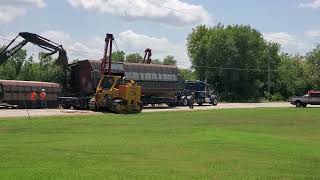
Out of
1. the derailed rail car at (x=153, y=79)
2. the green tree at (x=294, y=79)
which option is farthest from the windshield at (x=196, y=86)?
the green tree at (x=294, y=79)

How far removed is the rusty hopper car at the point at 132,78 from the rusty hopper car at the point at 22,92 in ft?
5.46

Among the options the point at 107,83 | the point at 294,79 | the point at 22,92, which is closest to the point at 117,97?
the point at 107,83

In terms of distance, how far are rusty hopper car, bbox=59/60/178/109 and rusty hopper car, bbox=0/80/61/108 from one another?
1.66 meters

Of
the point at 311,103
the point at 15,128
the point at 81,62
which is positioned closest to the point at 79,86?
the point at 81,62

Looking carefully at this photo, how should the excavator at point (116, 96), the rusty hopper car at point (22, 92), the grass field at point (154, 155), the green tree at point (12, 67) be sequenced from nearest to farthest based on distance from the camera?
the grass field at point (154, 155), the excavator at point (116, 96), the rusty hopper car at point (22, 92), the green tree at point (12, 67)

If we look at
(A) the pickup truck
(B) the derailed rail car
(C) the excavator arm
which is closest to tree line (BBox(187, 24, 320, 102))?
(A) the pickup truck

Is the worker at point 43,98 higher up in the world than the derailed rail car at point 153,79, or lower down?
lower down

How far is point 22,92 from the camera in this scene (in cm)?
4909

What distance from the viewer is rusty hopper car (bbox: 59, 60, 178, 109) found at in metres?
49.2

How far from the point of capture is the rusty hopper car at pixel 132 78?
49.2m

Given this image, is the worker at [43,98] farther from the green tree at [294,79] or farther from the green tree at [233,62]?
the green tree at [294,79]

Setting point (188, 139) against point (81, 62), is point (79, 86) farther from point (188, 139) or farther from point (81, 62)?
point (188, 139)

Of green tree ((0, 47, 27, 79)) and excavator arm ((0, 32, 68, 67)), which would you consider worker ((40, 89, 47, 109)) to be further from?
green tree ((0, 47, 27, 79))

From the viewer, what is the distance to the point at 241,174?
1227 cm
